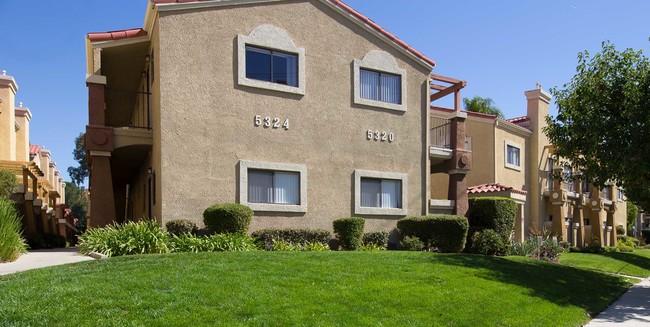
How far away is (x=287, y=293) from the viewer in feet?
29.1

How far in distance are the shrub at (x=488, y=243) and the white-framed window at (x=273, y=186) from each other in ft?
20.7

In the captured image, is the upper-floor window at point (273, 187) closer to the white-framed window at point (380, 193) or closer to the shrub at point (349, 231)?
the shrub at point (349, 231)

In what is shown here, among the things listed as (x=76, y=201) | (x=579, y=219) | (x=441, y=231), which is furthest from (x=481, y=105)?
(x=76, y=201)

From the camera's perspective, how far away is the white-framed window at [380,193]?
63.0 ft

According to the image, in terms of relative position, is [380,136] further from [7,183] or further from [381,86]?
[7,183]

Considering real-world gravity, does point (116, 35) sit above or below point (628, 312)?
above

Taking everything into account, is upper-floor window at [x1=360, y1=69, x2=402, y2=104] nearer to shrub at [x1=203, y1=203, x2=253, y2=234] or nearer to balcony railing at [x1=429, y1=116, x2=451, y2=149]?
balcony railing at [x1=429, y1=116, x2=451, y2=149]

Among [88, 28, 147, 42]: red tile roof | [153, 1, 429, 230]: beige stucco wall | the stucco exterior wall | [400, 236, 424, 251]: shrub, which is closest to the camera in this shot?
[153, 1, 429, 230]: beige stucco wall

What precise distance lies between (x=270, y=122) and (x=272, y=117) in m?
0.18

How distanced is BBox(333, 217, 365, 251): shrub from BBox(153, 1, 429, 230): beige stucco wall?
0.84 metres

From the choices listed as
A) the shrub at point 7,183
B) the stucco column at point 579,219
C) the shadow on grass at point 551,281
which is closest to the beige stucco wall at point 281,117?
the shadow on grass at point 551,281

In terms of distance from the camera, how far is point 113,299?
7789 millimetres

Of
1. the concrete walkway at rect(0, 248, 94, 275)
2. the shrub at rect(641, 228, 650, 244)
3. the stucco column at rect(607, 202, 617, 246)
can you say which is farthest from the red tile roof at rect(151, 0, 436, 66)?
the shrub at rect(641, 228, 650, 244)

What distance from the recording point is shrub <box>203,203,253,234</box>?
1540cm
